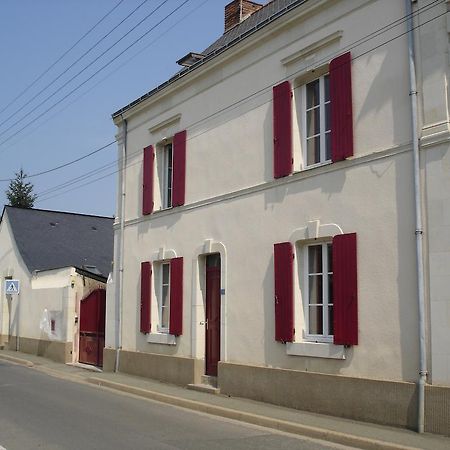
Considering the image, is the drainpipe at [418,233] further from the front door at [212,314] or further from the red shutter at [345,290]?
the front door at [212,314]

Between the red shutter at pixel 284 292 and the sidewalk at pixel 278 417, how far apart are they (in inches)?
51.5

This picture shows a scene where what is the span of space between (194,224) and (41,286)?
10621 mm

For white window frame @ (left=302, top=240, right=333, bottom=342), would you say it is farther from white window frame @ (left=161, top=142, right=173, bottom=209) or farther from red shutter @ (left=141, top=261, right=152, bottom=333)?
red shutter @ (left=141, top=261, right=152, bottom=333)

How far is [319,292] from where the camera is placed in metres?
10.7

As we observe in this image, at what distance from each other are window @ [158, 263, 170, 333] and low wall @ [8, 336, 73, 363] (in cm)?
587

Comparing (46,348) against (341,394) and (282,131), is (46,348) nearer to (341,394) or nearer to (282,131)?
(282,131)

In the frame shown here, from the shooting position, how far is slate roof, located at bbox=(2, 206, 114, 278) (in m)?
25.4

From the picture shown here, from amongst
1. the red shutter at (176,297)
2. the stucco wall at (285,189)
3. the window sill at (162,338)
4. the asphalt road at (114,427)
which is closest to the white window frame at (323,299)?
the stucco wall at (285,189)

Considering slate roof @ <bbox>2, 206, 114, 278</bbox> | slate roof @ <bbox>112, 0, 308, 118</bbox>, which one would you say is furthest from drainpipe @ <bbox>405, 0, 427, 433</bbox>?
slate roof @ <bbox>2, 206, 114, 278</bbox>

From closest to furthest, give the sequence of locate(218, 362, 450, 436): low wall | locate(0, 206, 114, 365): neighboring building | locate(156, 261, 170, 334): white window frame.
A: locate(218, 362, 450, 436): low wall
locate(156, 261, 170, 334): white window frame
locate(0, 206, 114, 365): neighboring building

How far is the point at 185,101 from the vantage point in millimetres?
14734

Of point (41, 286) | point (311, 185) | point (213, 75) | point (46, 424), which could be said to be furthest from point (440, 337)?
point (41, 286)

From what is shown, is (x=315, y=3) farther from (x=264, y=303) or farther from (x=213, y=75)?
(x=264, y=303)

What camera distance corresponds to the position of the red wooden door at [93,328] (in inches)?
742
